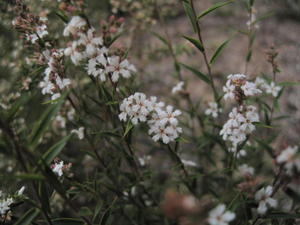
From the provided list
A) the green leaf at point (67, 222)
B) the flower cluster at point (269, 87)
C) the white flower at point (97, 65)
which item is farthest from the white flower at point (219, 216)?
the flower cluster at point (269, 87)

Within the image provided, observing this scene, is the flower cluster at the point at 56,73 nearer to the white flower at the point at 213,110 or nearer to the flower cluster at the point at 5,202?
the flower cluster at the point at 5,202

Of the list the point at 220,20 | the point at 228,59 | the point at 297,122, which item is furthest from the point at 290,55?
the point at 220,20

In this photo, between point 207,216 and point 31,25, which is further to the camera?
point 31,25

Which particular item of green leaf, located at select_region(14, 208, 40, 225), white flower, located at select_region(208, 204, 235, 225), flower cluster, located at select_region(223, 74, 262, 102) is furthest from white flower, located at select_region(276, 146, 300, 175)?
green leaf, located at select_region(14, 208, 40, 225)

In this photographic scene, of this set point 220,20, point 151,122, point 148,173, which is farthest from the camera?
point 220,20

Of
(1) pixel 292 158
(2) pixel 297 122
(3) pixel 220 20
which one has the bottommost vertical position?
(1) pixel 292 158

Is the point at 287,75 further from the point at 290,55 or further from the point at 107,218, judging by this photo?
the point at 107,218

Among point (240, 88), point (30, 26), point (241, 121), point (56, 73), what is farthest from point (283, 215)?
point (30, 26)
